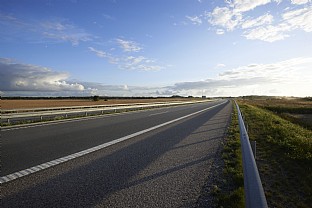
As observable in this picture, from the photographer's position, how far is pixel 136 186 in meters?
4.50

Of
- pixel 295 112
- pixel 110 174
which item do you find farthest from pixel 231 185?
pixel 295 112

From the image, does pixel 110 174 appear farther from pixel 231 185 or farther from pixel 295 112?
pixel 295 112

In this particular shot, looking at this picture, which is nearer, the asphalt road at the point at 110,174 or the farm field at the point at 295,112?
the asphalt road at the point at 110,174

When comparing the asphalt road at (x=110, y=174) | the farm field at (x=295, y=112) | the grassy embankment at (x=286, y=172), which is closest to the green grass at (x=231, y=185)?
the asphalt road at (x=110, y=174)

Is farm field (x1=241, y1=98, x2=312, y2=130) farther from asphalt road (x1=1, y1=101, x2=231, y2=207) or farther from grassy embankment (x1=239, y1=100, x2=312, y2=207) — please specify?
asphalt road (x1=1, y1=101, x2=231, y2=207)

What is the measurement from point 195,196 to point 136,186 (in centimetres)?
103

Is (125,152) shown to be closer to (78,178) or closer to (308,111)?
(78,178)

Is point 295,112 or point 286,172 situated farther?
point 295,112

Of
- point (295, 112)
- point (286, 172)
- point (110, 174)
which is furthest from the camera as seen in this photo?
point (295, 112)

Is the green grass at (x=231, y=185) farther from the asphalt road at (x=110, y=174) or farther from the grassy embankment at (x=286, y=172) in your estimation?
the grassy embankment at (x=286, y=172)

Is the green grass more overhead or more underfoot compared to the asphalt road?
more overhead

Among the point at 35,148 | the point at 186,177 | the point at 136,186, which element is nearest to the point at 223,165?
the point at 186,177

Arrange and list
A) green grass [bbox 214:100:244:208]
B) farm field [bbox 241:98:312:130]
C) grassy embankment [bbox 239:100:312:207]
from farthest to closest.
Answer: farm field [bbox 241:98:312:130] < grassy embankment [bbox 239:100:312:207] < green grass [bbox 214:100:244:208]

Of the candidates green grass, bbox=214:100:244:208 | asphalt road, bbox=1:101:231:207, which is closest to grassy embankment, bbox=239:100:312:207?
green grass, bbox=214:100:244:208
